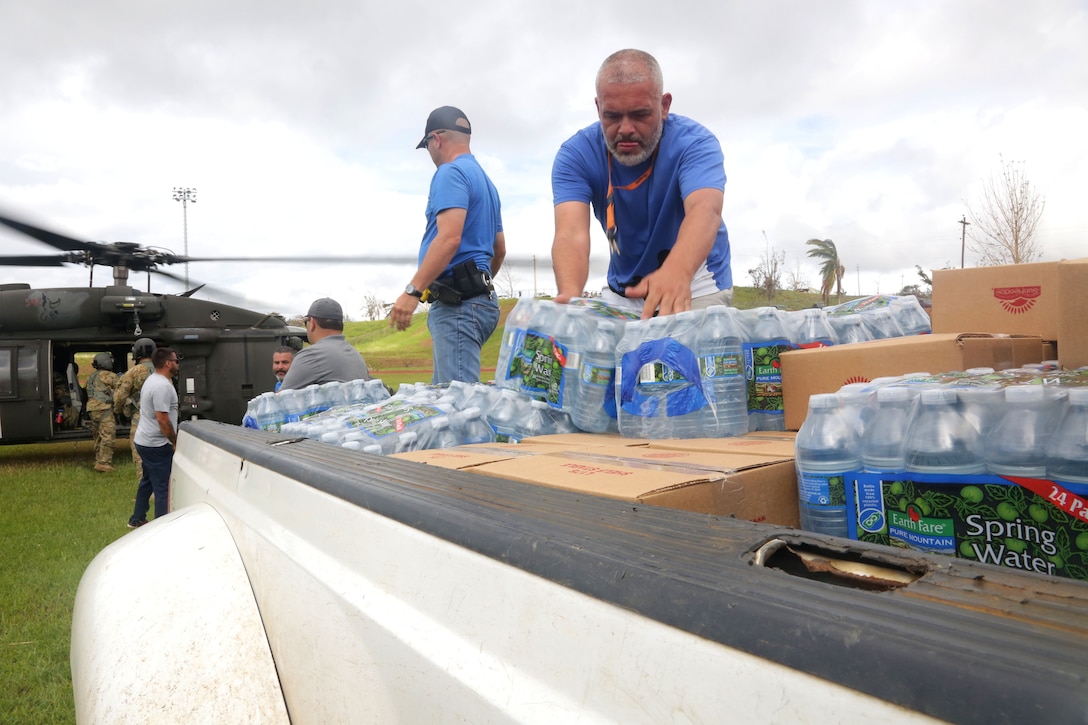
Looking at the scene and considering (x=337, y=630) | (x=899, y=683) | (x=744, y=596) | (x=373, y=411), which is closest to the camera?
(x=899, y=683)

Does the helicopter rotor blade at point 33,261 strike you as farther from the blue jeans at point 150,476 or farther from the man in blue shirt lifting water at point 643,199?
the man in blue shirt lifting water at point 643,199

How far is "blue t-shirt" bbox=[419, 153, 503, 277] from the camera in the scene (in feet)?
13.6

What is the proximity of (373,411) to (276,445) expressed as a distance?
94cm

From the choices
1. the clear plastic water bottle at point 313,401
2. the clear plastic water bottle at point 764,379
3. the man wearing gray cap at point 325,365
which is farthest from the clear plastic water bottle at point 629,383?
the man wearing gray cap at point 325,365

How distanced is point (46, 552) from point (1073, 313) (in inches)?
283

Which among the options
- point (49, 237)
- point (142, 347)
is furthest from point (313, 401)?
point (49, 237)

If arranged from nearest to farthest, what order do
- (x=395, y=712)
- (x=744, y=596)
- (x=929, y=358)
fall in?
(x=744, y=596)
(x=395, y=712)
(x=929, y=358)

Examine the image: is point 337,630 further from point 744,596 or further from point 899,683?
point 899,683

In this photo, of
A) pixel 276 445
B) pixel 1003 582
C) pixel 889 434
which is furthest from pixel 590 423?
pixel 1003 582

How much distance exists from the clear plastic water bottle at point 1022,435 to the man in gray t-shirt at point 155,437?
22.7ft

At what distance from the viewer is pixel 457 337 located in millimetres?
4230

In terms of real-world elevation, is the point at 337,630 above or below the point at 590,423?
below

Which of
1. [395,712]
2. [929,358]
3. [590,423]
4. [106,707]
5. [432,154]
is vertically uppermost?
[432,154]

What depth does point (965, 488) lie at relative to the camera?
3.88 feet
